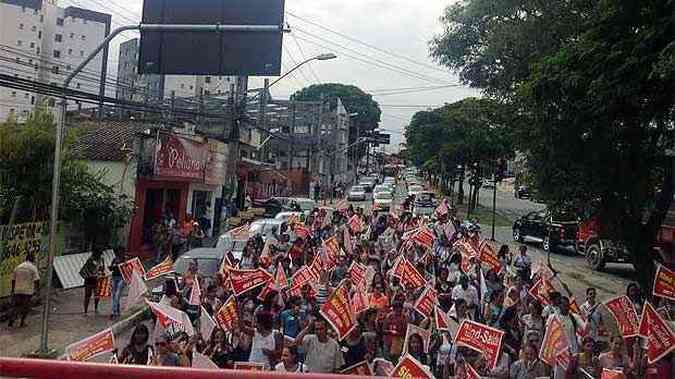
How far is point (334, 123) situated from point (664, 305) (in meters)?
54.9

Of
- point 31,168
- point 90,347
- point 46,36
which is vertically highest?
point 46,36

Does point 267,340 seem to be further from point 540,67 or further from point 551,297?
point 540,67

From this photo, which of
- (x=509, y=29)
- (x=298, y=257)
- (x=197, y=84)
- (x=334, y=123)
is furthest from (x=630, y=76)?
(x=197, y=84)

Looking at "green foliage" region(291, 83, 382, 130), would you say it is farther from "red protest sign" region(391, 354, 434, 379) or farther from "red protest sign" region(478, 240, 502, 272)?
"red protest sign" region(391, 354, 434, 379)

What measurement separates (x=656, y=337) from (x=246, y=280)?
5607mm

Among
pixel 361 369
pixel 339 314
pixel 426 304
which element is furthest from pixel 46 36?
pixel 361 369

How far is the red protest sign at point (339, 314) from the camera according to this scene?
7.41m

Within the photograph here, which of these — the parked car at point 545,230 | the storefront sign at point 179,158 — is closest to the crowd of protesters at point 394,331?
the storefront sign at point 179,158

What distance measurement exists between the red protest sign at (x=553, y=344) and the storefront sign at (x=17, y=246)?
34.1 feet

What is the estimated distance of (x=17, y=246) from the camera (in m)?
12.9

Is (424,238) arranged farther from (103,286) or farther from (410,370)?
(410,370)

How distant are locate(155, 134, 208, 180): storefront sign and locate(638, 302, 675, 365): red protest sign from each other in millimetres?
16585

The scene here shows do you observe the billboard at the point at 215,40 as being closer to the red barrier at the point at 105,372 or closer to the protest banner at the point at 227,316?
the protest banner at the point at 227,316

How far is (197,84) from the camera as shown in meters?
74.6
